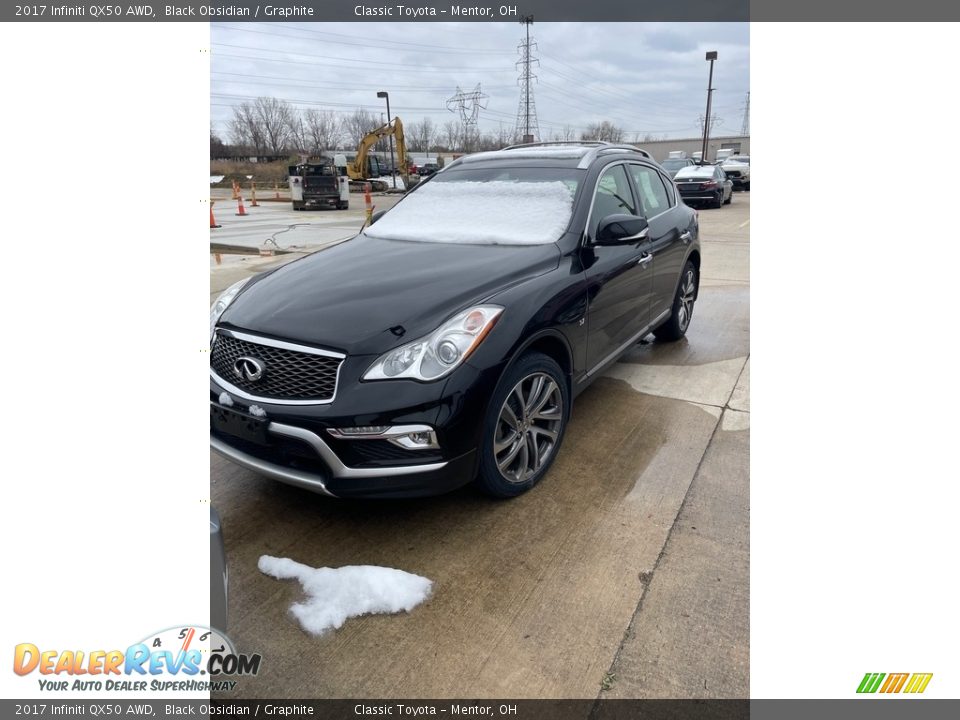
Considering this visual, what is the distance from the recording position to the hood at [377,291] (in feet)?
8.17

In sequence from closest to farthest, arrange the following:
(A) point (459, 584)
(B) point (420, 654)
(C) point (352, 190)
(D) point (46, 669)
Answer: (D) point (46, 669), (B) point (420, 654), (A) point (459, 584), (C) point (352, 190)

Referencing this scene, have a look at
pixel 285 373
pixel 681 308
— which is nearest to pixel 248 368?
pixel 285 373

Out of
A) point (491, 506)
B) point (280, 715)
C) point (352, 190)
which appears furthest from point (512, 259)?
point (352, 190)

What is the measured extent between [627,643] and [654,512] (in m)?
0.86

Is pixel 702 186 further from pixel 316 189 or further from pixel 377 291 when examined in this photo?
pixel 377 291

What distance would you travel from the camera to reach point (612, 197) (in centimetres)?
389

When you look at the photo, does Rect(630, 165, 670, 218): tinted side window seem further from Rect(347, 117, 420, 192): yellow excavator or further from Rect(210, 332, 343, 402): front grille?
Rect(347, 117, 420, 192): yellow excavator

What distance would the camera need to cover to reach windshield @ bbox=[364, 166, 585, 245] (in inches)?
135

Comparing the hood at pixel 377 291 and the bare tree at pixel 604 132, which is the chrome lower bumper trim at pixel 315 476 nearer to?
the hood at pixel 377 291

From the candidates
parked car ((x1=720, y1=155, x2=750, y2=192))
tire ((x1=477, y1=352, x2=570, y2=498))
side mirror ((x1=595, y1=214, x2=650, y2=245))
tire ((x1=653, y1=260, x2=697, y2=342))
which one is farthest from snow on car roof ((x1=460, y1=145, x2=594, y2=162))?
parked car ((x1=720, y1=155, x2=750, y2=192))

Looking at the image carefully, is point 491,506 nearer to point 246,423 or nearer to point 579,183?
point 246,423

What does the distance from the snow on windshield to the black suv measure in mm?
12

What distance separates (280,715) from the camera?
1.90m
